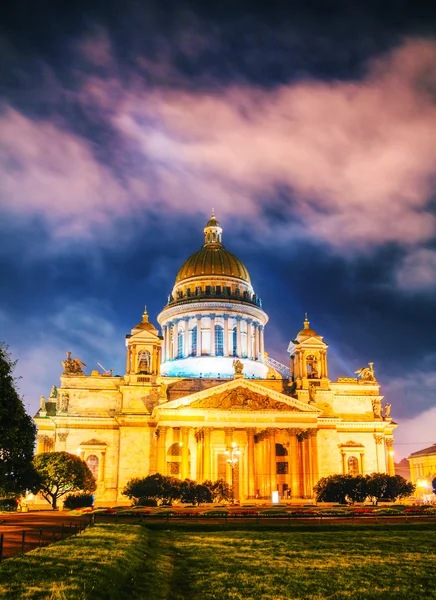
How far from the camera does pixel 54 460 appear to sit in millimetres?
60094

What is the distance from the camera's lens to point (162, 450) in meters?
73.0

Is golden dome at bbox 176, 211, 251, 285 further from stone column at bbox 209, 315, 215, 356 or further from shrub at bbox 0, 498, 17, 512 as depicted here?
shrub at bbox 0, 498, 17, 512

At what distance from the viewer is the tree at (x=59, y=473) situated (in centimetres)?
5875

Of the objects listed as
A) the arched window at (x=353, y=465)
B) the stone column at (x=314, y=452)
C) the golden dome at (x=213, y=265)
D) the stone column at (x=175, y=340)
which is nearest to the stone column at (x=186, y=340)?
the stone column at (x=175, y=340)

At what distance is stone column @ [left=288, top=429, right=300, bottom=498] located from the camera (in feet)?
239

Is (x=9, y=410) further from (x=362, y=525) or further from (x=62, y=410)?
(x=62, y=410)

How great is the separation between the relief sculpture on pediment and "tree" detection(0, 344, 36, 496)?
107ft

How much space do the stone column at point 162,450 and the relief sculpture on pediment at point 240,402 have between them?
431 centimetres

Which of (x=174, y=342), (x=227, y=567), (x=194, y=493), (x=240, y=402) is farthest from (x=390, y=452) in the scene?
(x=227, y=567)

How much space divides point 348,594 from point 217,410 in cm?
5731

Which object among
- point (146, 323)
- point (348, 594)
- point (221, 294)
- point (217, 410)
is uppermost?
point (221, 294)

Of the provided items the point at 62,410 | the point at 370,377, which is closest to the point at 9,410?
the point at 62,410

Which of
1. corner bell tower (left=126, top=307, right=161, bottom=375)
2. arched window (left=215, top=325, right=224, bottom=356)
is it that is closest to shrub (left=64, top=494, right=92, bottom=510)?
corner bell tower (left=126, top=307, right=161, bottom=375)

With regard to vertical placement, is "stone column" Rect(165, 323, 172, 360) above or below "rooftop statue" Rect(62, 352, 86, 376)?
above
